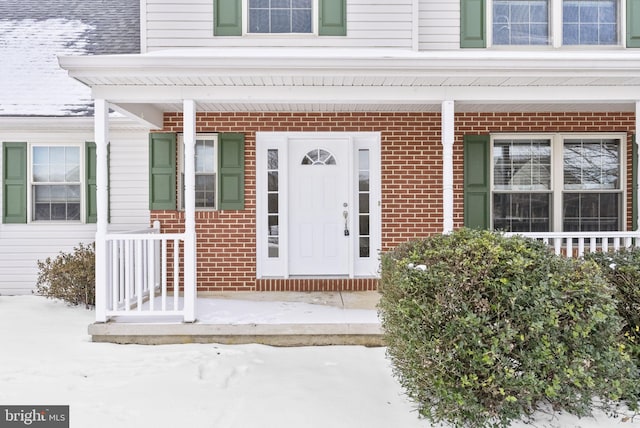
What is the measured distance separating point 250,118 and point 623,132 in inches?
211

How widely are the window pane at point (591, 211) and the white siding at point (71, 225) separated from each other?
6.26 metres

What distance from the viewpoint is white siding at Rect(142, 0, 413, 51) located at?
6945 millimetres

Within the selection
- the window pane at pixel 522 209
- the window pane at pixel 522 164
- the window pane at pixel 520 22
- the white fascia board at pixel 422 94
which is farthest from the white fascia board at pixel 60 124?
the window pane at pixel 520 22

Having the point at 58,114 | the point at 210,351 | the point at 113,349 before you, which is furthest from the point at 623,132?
the point at 58,114

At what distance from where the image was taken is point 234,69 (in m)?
4.95

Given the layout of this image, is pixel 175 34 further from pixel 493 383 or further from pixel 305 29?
pixel 493 383

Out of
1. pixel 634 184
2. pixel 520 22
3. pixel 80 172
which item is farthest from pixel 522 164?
pixel 80 172

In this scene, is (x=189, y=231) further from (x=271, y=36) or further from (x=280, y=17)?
(x=280, y=17)

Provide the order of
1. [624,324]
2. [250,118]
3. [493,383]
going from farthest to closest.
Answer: [250,118]
[624,324]
[493,383]

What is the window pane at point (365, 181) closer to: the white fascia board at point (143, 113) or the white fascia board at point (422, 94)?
the white fascia board at point (422, 94)

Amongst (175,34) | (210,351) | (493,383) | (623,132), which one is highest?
(175,34)

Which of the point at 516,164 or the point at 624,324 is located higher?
the point at 516,164

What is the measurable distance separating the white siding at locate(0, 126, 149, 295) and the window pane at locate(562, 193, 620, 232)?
6.26m

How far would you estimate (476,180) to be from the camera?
6.87 meters
